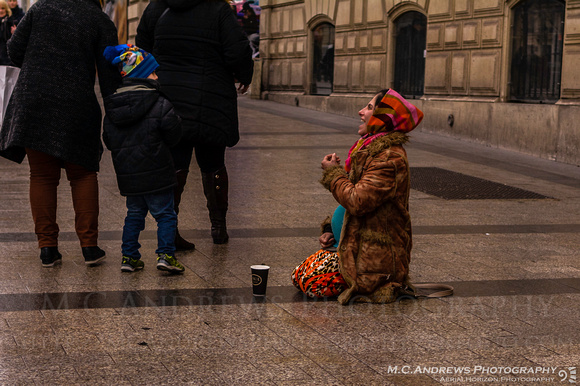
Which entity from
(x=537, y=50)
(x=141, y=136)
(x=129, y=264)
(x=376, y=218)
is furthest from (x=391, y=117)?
(x=537, y=50)

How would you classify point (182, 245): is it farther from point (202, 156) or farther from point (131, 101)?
point (131, 101)

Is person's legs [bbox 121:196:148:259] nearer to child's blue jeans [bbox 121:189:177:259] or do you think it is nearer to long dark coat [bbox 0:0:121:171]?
child's blue jeans [bbox 121:189:177:259]

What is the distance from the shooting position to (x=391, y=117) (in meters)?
4.88

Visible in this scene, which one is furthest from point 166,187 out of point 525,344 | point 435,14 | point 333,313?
point 435,14

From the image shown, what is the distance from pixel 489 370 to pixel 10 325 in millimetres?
2169

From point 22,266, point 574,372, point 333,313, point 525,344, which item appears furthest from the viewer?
point 22,266

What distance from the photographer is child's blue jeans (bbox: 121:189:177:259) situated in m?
5.42

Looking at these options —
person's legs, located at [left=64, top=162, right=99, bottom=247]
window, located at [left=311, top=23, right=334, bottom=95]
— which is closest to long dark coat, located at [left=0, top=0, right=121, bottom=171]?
person's legs, located at [left=64, top=162, right=99, bottom=247]

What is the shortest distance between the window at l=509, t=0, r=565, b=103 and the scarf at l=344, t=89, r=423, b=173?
815 cm

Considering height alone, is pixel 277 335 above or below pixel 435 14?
below

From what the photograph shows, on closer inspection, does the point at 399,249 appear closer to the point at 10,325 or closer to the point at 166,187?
the point at 166,187

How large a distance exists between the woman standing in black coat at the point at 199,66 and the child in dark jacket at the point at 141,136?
0.63m

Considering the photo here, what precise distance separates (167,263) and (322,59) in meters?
14.9

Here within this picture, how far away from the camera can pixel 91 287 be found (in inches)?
200
